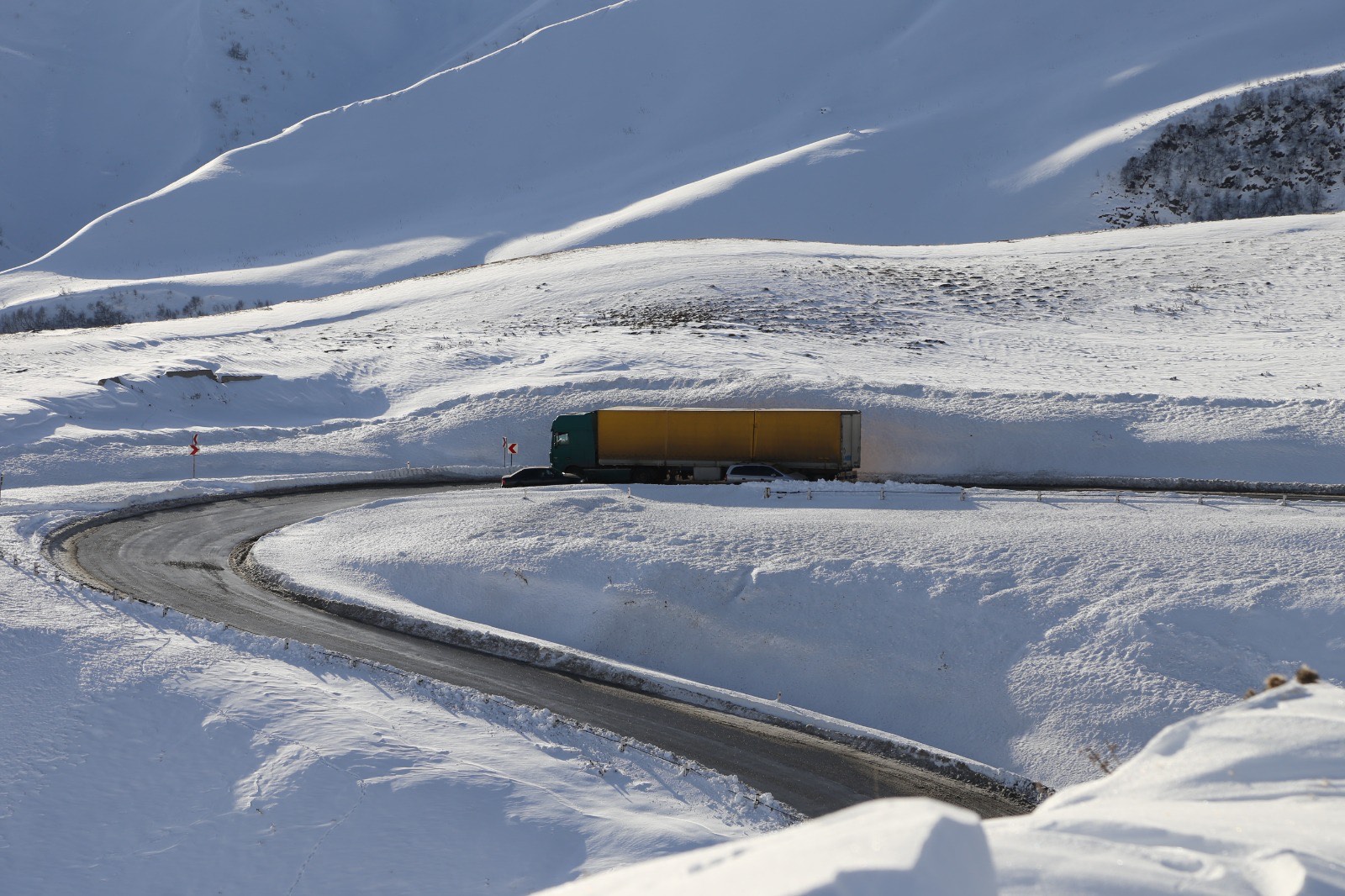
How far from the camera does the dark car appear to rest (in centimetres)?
3488

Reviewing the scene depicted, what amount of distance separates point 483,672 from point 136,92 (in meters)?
194

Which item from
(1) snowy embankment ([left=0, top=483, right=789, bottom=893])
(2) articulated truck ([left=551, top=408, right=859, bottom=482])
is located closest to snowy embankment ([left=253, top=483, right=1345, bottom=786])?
(2) articulated truck ([left=551, top=408, right=859, bottom=482])

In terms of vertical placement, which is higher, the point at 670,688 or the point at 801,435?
the point at 801,435

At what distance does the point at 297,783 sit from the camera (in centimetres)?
1525

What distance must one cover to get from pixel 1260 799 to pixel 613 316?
1923 inches

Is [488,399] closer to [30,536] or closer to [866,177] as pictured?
[30,536]

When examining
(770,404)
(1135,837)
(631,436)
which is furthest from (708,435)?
(1135,837)

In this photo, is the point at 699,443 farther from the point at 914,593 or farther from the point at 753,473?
the point at 914,593

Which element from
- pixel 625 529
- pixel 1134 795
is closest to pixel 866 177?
pixel 625 529

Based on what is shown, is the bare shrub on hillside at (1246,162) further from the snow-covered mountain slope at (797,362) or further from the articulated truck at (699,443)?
the articulated truck at (699,443)

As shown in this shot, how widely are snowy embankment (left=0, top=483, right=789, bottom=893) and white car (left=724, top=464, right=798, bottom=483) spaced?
53.4ft

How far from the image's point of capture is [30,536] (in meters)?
27.9

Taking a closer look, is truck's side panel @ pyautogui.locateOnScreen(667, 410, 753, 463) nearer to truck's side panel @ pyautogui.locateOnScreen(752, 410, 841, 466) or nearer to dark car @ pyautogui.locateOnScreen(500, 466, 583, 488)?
truck's side panel @ pyautogui.locateOnScreen(752, 410, 841, 466)

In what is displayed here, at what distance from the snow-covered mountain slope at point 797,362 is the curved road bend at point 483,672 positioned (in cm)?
991
